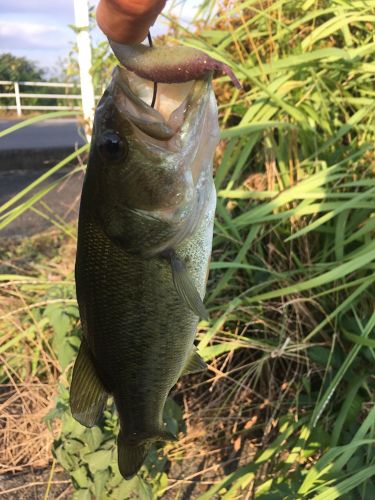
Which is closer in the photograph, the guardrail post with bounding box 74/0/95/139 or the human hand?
the human hand

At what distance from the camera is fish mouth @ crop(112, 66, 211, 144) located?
2.69 feet

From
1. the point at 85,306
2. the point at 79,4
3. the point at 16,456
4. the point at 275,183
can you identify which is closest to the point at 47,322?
the point at 16,456

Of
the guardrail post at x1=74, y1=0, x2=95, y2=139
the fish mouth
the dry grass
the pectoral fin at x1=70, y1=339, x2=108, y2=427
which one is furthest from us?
the guardrail post at x1=74, y1=0, x2=95, y2=139

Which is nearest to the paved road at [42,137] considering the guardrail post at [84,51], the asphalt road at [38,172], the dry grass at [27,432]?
the asphalt road at [38,172]

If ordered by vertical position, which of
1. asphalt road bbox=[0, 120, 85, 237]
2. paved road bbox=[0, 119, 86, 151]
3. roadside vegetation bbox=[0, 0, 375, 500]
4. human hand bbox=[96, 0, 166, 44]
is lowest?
paved road bbox=[0, 119, 86, 151]

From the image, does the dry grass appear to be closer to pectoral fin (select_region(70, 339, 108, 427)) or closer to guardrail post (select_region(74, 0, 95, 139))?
pectoral fin (select_region(70, 339, 108, 427))

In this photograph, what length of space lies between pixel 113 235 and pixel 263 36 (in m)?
1.91

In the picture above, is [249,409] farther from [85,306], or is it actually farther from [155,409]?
[85,306]

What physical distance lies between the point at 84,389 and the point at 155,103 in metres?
0.56

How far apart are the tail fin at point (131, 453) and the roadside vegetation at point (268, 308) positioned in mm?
577

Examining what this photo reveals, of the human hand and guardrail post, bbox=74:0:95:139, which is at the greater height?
the human hand

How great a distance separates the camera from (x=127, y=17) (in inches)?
27.4

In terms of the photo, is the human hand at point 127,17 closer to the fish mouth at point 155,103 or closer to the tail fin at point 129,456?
the fish mouth at point 155,103

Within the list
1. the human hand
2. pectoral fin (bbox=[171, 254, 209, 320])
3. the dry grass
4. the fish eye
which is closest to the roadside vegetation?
the dry grass
